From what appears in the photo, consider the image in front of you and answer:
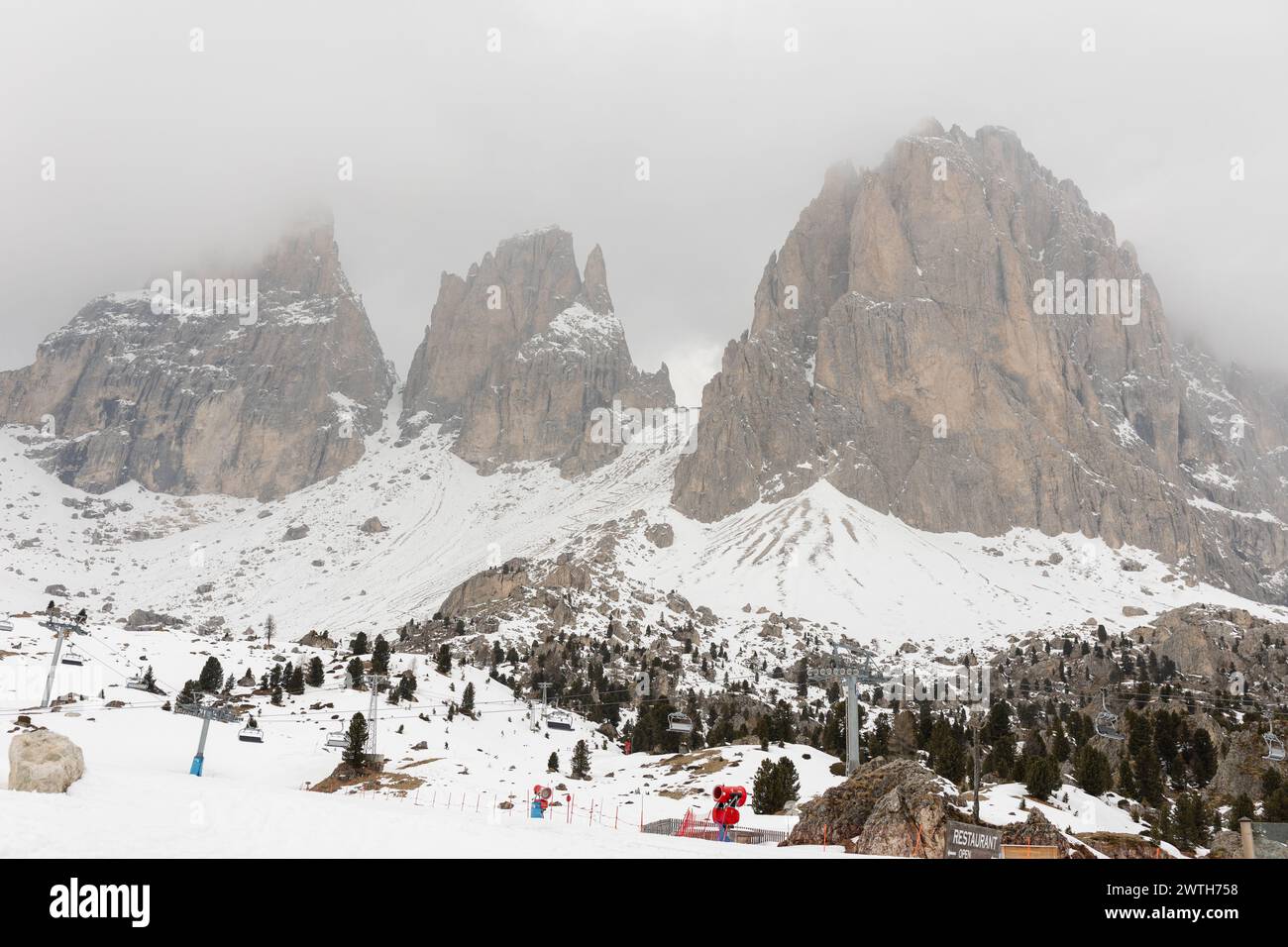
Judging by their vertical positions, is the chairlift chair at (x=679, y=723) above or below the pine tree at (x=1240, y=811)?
above

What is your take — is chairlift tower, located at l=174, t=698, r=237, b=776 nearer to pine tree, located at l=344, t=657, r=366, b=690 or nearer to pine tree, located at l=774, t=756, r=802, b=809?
pine tree, located at l=774, t=756, r=802, b=809

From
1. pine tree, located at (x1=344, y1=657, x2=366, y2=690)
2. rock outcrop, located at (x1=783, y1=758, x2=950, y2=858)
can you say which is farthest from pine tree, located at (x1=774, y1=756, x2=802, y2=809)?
pine tree, located at (x1=344, y1=657, x2=366, y2=690)

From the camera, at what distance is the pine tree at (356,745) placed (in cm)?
6022

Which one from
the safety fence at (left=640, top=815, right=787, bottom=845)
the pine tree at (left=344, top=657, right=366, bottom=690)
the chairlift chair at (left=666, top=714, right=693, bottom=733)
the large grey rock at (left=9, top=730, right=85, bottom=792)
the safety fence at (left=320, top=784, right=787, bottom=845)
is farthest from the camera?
the pine tree at (left=344, top=657, right=366, bottom=690)

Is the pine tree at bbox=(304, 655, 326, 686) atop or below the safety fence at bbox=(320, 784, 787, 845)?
atop

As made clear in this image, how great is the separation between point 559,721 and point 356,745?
21989 millimetres

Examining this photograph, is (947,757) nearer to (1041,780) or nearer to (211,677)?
(1041,780)

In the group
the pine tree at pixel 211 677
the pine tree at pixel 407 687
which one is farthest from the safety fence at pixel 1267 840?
the pine tree at pixel 211 677

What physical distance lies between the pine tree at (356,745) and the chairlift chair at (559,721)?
1787 cm

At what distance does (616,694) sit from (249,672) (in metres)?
53.7

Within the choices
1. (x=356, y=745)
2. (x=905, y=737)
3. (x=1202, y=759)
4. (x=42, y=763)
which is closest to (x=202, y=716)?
(x=356, y=745)

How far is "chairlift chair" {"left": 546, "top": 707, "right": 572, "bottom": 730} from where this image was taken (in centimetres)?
7581

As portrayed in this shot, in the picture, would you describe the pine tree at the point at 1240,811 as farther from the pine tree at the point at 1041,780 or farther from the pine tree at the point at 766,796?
the pine tree at the point at 766,796

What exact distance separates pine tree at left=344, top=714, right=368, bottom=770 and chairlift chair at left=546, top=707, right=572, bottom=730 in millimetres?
17872
